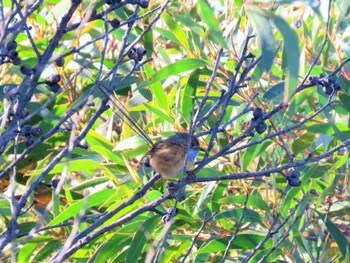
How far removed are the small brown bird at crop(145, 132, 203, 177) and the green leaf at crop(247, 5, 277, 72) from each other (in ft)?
4.09

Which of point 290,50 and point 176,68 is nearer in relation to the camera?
point 290,50

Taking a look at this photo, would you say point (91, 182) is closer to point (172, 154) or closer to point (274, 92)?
point (172, 154)

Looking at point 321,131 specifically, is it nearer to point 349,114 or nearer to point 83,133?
point 349,114

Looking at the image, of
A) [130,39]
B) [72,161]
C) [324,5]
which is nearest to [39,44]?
[130,39]

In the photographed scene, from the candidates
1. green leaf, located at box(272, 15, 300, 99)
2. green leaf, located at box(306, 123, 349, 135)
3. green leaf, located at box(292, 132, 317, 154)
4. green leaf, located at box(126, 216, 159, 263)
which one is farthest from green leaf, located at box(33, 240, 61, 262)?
green leaf, located at box(272, 15, 300, 99)

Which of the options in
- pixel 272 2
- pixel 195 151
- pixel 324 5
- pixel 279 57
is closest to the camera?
pixel 272 2

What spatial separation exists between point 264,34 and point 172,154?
5.44ft

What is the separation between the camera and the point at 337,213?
366 centimetres

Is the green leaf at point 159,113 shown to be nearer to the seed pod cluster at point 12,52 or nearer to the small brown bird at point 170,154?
the small brown bird at point 170,154

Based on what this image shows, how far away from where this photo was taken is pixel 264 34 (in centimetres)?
184

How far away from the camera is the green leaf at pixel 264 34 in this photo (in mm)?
1819

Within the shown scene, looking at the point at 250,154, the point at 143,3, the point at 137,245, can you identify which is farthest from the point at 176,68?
the point at 143,3

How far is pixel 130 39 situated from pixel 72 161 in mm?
720

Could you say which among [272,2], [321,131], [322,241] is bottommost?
[322,241]
